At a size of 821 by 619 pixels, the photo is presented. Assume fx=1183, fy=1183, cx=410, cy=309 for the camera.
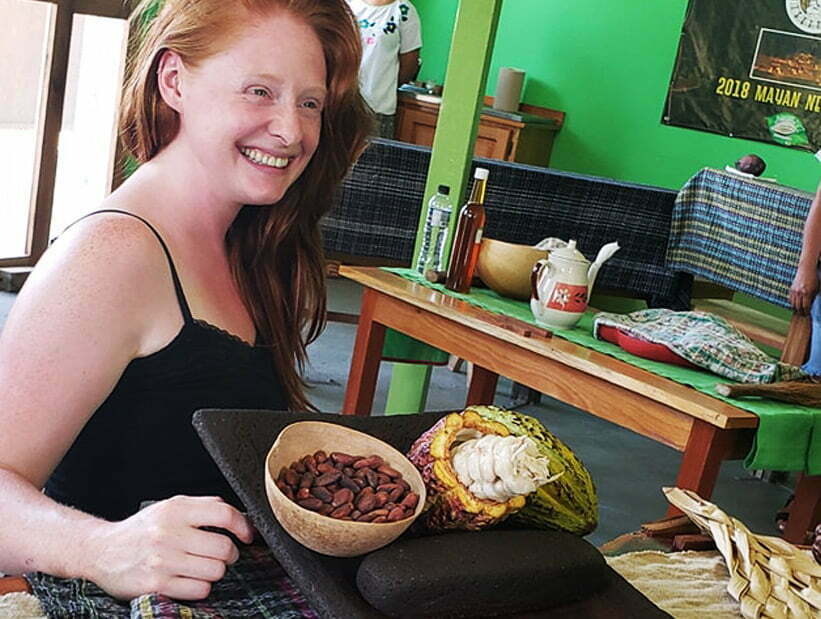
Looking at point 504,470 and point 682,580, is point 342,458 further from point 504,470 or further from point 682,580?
point 682,580

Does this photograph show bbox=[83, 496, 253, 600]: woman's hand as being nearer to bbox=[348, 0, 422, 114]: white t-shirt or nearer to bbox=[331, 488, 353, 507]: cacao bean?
bbox=[331, 488, 353, 507]: cacao bean

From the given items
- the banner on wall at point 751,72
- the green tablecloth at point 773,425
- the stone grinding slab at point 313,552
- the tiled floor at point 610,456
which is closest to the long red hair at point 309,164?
the stone grinding slab at point 313,552

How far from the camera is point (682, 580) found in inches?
44.9

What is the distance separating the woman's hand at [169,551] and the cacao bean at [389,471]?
0.12m

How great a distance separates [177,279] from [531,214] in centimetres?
291

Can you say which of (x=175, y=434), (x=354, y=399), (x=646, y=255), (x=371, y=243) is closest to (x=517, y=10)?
(x=646, y=255)

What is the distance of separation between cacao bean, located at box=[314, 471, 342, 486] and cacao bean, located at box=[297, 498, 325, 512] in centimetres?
2

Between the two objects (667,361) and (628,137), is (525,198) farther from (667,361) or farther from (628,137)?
(628,137)

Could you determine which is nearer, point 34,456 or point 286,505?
point 286,505

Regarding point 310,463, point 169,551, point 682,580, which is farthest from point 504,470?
point 682,580

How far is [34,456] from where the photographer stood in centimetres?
111

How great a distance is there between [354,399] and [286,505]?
6.65 ft

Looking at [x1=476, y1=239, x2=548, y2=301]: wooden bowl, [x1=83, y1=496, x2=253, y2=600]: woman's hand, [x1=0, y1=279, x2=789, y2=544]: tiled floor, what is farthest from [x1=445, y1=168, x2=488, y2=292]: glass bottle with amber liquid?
[x1=83, y1=496, x2=253, y2=600]: woman's hand

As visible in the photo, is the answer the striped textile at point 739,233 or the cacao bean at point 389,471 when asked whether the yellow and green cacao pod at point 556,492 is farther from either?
the striped textile at point 739,233
